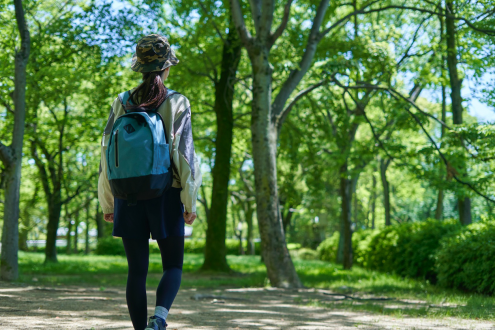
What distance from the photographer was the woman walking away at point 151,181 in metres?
2.72

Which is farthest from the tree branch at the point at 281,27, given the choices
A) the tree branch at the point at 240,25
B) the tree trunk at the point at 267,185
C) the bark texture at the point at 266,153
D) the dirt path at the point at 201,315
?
the dirt path at the point at 201,315

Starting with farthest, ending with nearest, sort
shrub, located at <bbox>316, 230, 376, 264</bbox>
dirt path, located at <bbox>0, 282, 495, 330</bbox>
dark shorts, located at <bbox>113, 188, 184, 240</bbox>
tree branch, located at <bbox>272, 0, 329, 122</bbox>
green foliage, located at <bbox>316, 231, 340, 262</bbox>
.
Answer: green foliage, located at <bbox>316, 231, 340, 262</bbox> → shrub, located at <bbox>316, 230, 376, 264</bbox> → tree branch, located at <bbox>272, 0, 329, 122</bbox> → dirt path, located at <bbox>0, 282, 495, 330</bbox> → dark shorts, located at <bbox>113, 188, 184, 240</bbox>

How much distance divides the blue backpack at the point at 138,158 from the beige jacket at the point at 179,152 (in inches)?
2.6

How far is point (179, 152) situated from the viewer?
9.40 ft

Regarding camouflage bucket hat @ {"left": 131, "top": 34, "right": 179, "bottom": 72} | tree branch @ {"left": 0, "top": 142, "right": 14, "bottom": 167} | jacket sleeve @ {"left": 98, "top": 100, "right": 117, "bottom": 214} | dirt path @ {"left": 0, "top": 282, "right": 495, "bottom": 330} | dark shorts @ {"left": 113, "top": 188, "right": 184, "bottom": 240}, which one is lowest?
dirt path @ {"left": 0, "top": 282, "right": 495, "bottom": 330}

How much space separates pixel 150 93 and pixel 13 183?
7.03 meters

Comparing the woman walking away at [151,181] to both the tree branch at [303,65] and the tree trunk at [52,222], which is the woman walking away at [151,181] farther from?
the tree trunk at [52,222]

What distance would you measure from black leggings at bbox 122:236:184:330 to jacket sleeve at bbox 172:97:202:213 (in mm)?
257

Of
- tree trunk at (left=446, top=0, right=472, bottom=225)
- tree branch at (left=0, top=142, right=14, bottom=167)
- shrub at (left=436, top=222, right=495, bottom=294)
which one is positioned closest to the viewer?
shrub at (left=436, top=222, right=495, bottom=294)

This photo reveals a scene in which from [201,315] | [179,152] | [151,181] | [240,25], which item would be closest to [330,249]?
[240,25]

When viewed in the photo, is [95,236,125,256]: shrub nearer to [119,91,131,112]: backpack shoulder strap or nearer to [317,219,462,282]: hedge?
[317,219,462,282]: hedge

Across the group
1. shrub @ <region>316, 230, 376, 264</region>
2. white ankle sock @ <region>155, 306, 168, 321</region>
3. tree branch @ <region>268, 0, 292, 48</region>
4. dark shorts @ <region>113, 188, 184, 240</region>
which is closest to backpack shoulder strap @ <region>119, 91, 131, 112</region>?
dark shorts @ <region>113, 188, 184, 240</region>

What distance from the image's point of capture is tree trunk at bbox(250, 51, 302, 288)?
357 inches

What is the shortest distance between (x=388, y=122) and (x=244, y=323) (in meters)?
13.3
